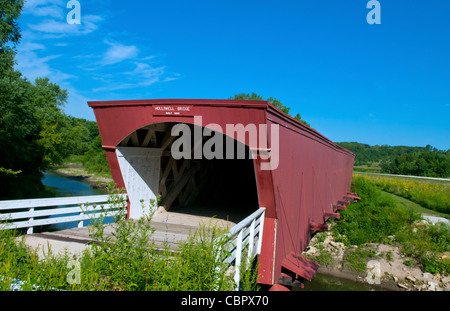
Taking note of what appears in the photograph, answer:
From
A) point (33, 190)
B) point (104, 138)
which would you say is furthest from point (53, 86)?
point (104, 138)

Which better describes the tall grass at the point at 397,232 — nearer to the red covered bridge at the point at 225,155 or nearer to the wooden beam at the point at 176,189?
the red covered bridge at the point at 225,155

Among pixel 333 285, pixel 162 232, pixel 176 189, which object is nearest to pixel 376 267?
pixel 333 285

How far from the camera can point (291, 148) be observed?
588 cm

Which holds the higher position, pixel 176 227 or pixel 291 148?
pixel 291 148

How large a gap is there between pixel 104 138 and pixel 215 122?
2775mm

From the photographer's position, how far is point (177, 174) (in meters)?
8.38

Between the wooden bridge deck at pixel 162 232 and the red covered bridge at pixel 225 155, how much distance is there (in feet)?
1.78

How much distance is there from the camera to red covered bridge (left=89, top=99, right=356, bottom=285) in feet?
16.1

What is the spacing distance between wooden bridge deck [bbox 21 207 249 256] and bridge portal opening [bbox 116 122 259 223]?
0.42 feet

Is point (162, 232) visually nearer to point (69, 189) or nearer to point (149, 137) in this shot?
point (149, 137)

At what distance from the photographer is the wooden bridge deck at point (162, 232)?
4492mm

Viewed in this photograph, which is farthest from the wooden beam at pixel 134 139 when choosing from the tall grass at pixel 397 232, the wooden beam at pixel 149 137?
the tall grass at pixel 397 232

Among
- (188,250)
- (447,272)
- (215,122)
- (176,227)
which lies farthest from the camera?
(447,272)

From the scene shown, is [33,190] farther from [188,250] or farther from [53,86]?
[53,86]
